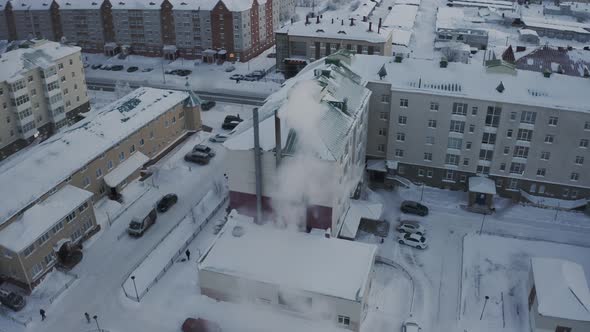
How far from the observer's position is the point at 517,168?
59188 millimetres

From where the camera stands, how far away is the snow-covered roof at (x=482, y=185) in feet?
190

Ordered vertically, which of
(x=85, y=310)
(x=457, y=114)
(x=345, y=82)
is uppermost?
(x=345, y=82)

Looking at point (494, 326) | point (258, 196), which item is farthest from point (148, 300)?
point (494, 326)

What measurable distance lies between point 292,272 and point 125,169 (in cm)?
2916

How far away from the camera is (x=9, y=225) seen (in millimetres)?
48312

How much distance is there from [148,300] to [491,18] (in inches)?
4966

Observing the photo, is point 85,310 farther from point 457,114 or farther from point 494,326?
point 457,114

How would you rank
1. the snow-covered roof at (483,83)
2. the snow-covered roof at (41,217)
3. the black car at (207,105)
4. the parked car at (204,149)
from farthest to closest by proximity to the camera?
the black car at (207,105) < the parked car at (204,149) < the snow-covered roof at (483,83) < the snow-covered roof at (41,217)

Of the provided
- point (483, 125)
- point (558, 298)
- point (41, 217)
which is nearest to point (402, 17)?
point (483, 125)

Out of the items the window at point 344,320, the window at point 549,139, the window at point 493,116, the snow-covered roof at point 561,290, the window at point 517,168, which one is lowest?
the window at point 344,320

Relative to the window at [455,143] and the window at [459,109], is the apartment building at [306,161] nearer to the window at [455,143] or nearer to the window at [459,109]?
the window at [459,109]

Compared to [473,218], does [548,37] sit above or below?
above

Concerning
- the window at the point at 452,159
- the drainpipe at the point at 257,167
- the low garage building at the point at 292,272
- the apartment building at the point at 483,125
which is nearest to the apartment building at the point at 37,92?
the low garage building at the point at 292,272

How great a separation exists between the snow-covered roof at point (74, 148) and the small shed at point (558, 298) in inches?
1855
